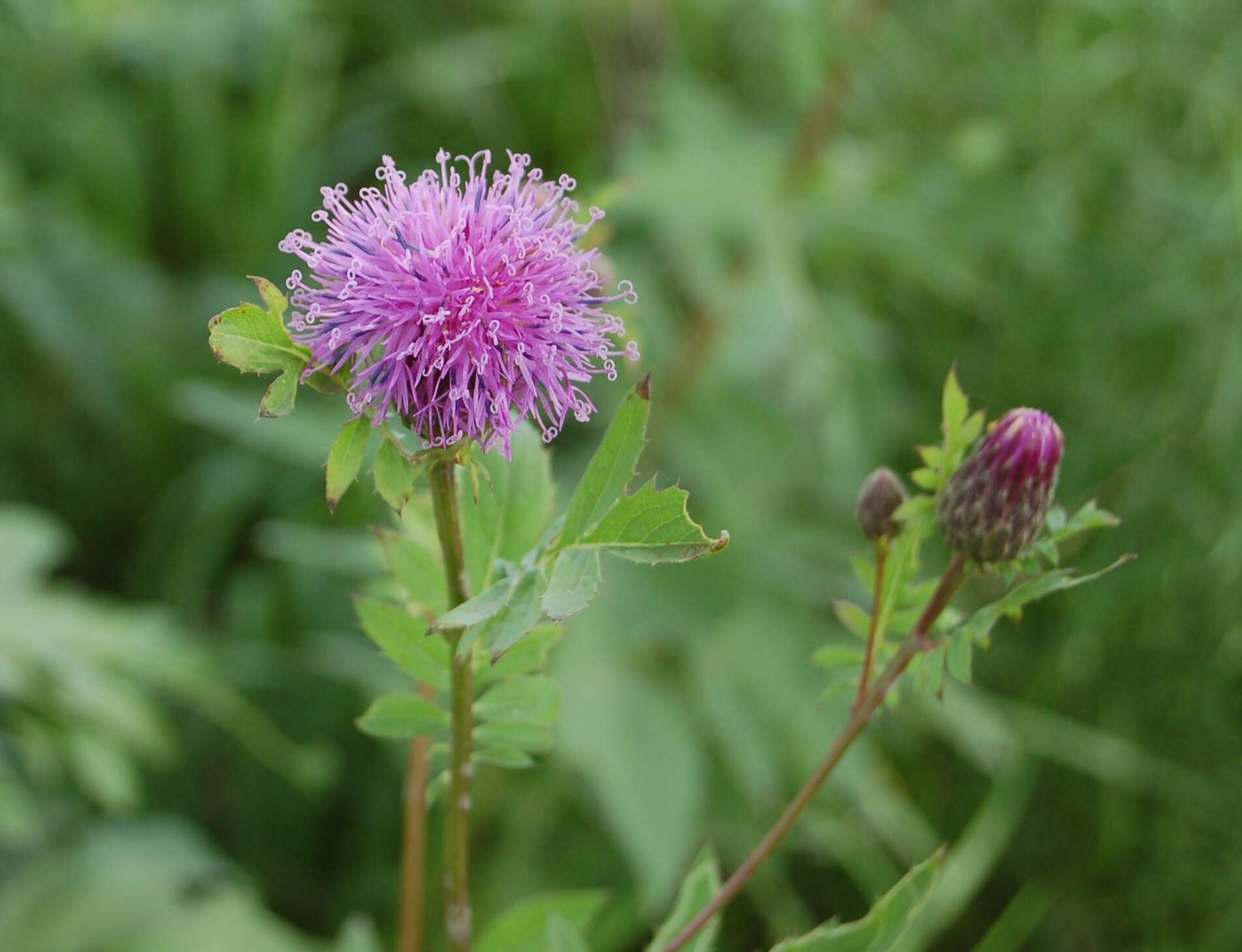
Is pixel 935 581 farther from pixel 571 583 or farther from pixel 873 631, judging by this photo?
pixel 571 583

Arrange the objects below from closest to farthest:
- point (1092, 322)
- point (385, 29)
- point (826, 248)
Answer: point (826, 248) → point (1092, 322) → point (385, 29)

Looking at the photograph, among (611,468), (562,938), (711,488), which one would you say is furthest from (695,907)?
(711,488)

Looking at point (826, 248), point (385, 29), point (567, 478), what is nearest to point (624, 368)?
point (567, 478)

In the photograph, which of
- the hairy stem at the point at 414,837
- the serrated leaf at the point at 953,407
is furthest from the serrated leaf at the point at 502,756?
the serrated leaf at the point at 953,407

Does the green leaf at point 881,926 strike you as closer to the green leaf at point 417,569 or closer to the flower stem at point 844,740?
the flower stem at point 844,740

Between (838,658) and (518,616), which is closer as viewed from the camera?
(518,616)

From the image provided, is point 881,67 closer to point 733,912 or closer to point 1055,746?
point 1055,746

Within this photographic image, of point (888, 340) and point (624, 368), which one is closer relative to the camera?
point (624, 368)
